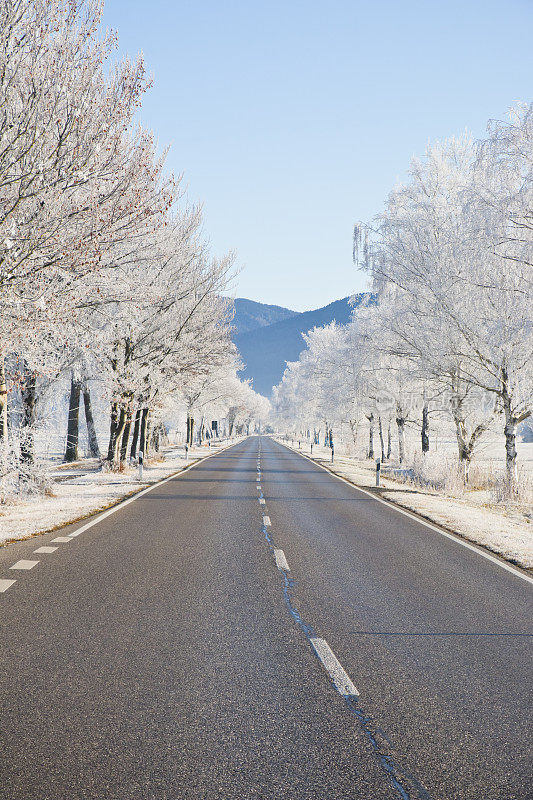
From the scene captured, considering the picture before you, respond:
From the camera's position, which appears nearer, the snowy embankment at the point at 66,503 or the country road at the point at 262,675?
the country road at the point at 262,675

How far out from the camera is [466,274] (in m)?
18.2

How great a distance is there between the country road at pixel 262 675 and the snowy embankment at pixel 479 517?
140 centimetres

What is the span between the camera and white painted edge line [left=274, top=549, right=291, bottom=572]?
7906 millimetres

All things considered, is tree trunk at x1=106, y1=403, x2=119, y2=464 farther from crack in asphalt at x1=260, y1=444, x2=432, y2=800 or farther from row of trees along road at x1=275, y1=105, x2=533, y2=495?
crack in asphalt at x1=260, y1=444, x2=432, y2=800

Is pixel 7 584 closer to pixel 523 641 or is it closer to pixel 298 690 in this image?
pixel 298 690

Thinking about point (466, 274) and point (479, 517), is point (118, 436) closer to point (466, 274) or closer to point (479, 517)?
point (466, 274)

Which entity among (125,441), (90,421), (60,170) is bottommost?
(125,441)

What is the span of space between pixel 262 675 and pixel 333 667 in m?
0.56

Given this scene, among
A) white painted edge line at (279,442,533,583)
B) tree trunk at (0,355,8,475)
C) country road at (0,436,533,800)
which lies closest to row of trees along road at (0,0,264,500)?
tree trunk at (0,355,8,475)

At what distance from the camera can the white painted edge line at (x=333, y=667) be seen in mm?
4105

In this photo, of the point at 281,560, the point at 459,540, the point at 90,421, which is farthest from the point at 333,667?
the point at 90,421

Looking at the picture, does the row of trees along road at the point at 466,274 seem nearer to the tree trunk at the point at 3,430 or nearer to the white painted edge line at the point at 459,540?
the white painted edge line at the point at 459,540

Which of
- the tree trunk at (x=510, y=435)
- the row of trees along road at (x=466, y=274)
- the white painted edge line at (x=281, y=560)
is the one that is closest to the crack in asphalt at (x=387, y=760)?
the white painted edge line at (x=281, y=560)

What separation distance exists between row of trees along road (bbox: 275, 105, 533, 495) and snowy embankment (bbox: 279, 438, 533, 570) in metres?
1.83
